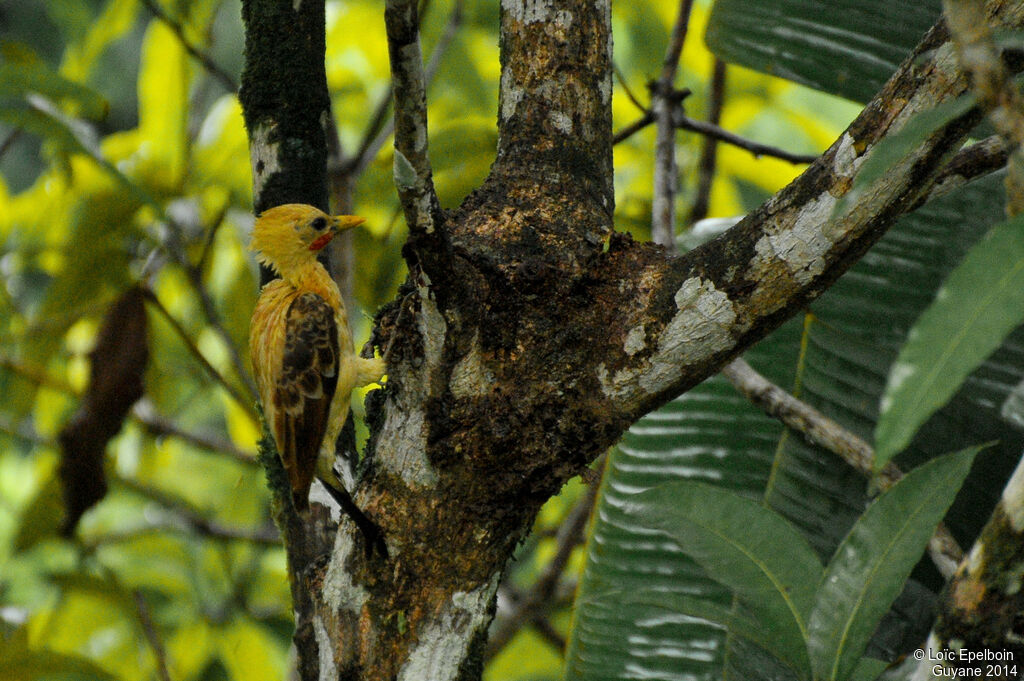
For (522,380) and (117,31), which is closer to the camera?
(522,380)

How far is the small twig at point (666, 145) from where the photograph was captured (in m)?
2.49

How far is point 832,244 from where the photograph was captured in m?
1.47

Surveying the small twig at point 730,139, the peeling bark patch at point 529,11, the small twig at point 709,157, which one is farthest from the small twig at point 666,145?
the small twig at point 709,157

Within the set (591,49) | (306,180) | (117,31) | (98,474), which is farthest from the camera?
(117,31)

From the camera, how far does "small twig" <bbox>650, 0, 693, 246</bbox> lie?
2.49m

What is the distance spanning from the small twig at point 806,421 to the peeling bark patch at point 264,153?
1.01 m

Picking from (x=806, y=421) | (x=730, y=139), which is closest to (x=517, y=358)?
(x=806, y=421)

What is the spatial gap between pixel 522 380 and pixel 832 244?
1.70 feet

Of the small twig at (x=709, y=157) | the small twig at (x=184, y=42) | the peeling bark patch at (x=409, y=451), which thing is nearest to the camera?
the peeling bark patch at (x=409, y=451)

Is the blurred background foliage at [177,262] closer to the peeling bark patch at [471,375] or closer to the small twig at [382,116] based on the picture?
the small twig at [382,116]

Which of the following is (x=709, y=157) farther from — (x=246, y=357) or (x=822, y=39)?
(x=246, y=357)

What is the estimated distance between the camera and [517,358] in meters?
1.63

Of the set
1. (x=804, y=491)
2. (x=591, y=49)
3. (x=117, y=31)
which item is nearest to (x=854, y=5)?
(x=591, y=49)

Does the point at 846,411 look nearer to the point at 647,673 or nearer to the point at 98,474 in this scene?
the point at 647,673
